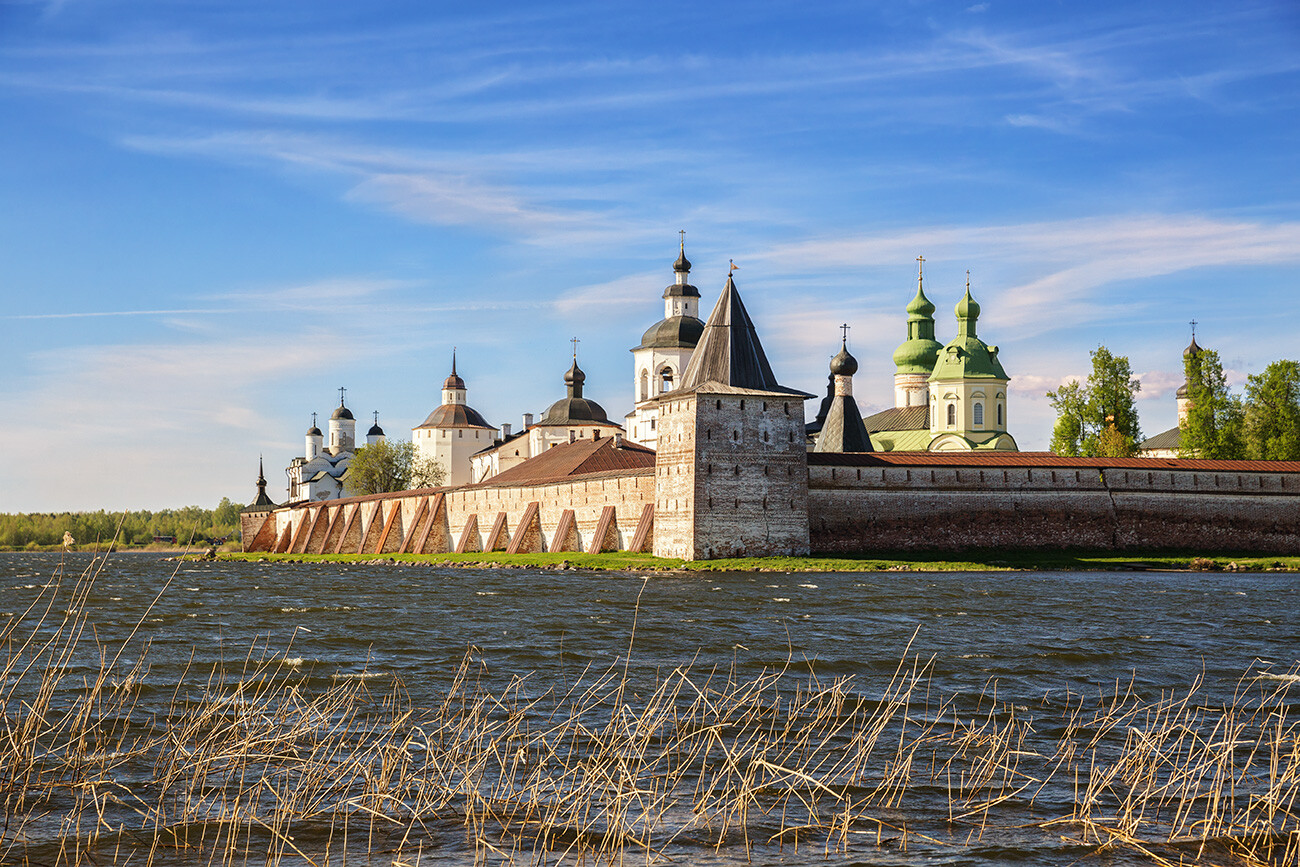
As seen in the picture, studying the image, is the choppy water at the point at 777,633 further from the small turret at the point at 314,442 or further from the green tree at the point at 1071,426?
the small turret at the point at 314,442

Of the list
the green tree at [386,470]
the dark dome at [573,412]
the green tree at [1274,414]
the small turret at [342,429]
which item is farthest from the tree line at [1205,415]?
the small turret at [342,429]

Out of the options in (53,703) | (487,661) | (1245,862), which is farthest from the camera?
(487,661)

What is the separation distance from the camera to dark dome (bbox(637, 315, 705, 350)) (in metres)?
56.6

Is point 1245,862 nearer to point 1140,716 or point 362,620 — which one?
point 1140,716

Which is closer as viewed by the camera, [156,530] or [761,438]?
[761,438]

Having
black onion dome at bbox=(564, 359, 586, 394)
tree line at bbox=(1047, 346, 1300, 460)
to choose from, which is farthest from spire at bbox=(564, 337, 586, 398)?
tree line at bbox=(1047, 346, 1300, 460)

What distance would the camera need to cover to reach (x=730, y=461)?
3300 cm

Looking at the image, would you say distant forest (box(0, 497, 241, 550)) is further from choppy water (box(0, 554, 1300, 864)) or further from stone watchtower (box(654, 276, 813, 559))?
choppy water (box(0, 554, 1300, 864))

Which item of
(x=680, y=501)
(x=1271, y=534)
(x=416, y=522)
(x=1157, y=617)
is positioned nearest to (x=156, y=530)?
(x=416, y=522)

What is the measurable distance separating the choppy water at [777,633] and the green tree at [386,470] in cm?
4342

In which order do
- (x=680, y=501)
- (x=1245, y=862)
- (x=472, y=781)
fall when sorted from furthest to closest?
(x=680, y=501) → (x=472, y=781) → (x=1245, y=862)

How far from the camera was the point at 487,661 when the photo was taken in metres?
12.8

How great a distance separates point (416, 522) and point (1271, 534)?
94.2 ft

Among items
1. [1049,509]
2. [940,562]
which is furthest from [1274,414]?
[940,562]
